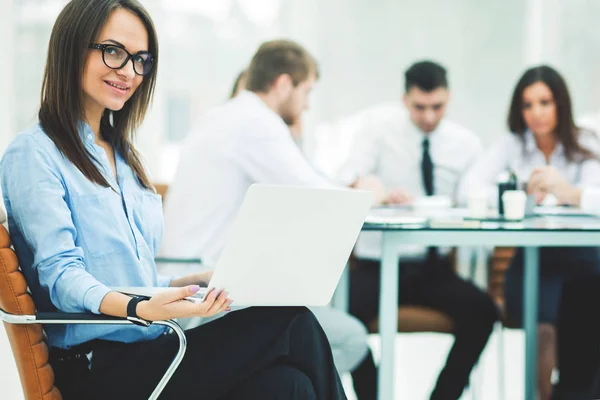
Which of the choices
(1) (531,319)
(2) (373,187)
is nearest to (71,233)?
(2) (373,187)

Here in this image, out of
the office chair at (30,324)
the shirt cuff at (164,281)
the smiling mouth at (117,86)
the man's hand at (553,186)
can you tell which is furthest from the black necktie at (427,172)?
the office chair at (30,324)

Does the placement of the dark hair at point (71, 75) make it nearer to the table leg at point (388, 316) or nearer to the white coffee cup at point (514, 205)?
the table leg at point (388, 316)

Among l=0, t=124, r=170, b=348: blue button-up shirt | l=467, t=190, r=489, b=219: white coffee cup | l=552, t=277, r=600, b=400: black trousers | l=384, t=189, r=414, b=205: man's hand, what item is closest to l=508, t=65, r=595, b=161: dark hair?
l=552, t=277, r=600, b=400: black trousers

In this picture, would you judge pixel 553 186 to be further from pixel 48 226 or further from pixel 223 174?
pixel 48 226

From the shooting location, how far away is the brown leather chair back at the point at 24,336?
1284 millimetres

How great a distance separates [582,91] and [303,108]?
260cm

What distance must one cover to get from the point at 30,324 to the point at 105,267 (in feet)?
0.58

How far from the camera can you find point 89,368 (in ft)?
4.62

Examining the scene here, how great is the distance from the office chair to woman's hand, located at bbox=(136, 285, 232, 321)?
0.03 m

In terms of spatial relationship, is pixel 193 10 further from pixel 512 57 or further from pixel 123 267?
pixel 123 267

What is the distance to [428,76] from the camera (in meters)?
3.07

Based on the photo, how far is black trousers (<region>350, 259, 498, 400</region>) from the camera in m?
2.39

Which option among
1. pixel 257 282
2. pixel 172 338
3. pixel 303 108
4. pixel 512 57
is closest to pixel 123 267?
pixel 172 338

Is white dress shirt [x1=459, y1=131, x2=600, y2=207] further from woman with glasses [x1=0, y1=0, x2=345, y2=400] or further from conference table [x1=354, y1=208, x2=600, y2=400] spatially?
woman with glasses [x1=0, y1=0, x2=345, y2=400]
